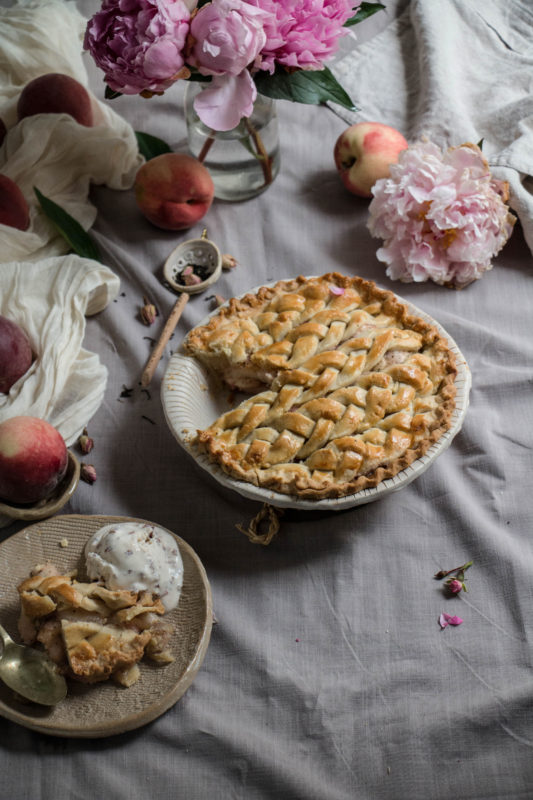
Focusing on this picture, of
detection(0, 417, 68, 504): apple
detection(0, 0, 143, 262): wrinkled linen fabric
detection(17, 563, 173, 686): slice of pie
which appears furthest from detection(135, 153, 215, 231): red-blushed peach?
detection(17, 563, 173, 686): slice of pie

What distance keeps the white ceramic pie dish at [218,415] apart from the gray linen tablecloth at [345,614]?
103 mm

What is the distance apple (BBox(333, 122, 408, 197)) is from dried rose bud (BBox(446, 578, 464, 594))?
0.76 m

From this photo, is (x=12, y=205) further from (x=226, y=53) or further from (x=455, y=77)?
(x=455, y=77)

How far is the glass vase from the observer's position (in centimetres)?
134

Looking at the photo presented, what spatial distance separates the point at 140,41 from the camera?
94 centimetres

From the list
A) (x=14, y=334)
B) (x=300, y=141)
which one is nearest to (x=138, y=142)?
(x=300, y=141)

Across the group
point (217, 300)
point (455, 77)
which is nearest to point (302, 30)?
point (217, 300)

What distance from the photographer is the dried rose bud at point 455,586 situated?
1027 millimetres

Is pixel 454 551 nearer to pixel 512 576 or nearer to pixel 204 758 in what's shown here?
pixel 512 576

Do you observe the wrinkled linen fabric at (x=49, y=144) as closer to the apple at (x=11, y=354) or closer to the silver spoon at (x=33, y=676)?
the apple at (x=11, y=354)

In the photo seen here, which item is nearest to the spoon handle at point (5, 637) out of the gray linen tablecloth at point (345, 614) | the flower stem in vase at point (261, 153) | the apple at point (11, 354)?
the gray linen tablecloth at point (345, 614)

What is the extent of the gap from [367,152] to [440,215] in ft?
0.76

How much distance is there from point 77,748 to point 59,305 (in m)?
0.68

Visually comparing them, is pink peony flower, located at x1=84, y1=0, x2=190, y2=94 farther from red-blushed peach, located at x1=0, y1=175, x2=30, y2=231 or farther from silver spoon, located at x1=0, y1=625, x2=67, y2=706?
silver spoon, located at x1=0, y1=625, x2=67, y2=706
